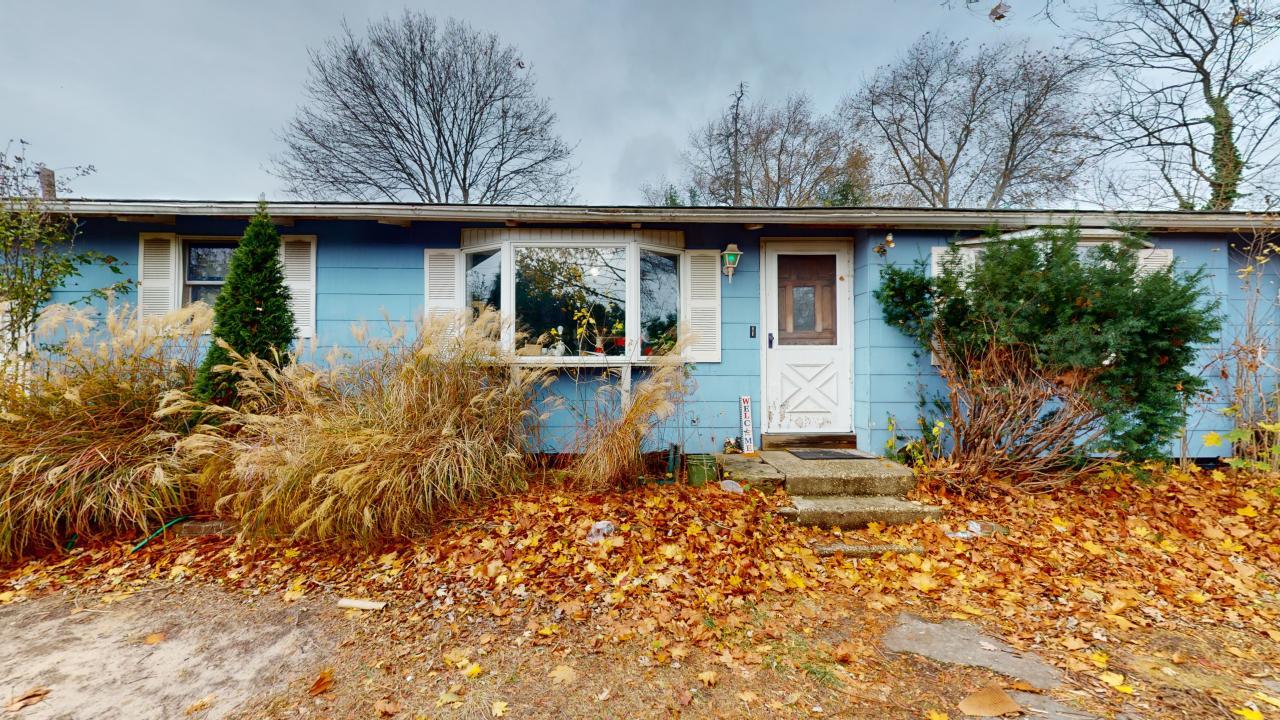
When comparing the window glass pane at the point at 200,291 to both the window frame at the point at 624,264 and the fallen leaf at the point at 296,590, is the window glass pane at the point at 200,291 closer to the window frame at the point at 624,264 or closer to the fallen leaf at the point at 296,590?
the window frame at the point at 624,264

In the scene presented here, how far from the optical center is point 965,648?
2.06 metres

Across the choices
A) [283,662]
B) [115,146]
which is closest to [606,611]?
[283,662]

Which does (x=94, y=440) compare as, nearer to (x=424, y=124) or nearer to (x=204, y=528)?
(x=204, y=528)

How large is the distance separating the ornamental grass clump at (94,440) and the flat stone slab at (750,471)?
13.3ft

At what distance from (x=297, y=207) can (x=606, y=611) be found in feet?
15.4

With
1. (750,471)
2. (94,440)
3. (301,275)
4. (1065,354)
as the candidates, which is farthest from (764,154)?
(94,440)

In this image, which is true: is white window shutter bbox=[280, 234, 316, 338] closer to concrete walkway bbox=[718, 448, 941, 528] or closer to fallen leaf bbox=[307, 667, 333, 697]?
fallen leaf bbox=[307, 667, 333, 697]

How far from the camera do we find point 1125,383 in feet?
11.8

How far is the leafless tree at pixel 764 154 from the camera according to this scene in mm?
12398

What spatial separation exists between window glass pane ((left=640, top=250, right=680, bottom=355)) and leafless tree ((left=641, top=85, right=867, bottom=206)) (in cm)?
805

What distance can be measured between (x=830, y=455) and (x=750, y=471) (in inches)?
42.7

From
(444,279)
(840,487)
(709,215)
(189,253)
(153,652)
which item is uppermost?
(709,215)

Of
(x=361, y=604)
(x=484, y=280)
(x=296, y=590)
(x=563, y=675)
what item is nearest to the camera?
(x=563, y=675)

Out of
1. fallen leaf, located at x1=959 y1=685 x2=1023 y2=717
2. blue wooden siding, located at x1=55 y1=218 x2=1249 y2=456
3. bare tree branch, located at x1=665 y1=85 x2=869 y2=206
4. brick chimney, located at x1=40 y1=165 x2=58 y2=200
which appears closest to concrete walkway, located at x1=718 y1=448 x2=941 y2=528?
blue wooden siding, located at x1=55 y1=218 x2=1249 y2=456
